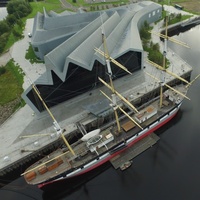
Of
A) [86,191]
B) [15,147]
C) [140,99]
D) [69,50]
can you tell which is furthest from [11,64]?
[86,191]

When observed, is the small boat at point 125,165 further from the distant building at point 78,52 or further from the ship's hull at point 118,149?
the distant building at point 78,52

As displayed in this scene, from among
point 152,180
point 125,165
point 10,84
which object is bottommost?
point 152,180

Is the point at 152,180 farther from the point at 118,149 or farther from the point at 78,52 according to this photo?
the point at 78,52

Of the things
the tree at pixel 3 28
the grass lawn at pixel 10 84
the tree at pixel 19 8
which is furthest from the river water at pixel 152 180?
the tree at pixel 19 8

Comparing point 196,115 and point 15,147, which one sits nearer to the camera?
point 15,147

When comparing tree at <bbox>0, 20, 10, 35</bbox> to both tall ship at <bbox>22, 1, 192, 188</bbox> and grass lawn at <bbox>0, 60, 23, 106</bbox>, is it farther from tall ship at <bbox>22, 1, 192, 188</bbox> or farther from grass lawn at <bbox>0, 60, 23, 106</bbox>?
tall ship at <bbox>22, 1, 192, 188</bbox>

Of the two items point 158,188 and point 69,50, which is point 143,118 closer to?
point 158,188

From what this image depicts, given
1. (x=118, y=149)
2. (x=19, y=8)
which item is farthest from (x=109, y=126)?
(x=19, y=8)
